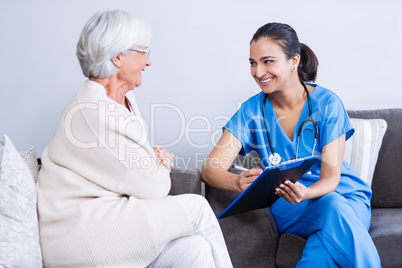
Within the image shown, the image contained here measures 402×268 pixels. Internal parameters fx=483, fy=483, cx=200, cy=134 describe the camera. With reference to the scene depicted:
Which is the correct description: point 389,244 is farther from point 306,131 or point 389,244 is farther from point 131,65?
point 131,65

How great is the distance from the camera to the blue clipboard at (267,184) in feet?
5.20

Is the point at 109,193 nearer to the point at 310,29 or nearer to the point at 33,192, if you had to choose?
the point at 33,192

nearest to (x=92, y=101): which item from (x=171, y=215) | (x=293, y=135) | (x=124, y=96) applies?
(x=124, y=96)

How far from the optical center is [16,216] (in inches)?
58.1

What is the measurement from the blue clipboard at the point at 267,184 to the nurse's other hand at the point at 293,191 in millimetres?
21

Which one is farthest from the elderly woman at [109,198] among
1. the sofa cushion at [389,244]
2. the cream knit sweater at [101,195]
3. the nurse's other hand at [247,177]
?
the sofa cushion at [389,244]

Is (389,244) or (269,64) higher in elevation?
(269,64)

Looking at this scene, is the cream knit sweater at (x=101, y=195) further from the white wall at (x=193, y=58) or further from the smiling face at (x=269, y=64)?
the white wall at (x=193, y=58)

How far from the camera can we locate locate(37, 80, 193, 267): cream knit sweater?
1.50 m

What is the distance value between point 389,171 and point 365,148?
0.18m

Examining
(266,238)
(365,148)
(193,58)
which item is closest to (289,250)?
(266,238)

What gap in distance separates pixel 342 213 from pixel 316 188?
0.15 meters

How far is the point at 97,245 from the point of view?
150cm

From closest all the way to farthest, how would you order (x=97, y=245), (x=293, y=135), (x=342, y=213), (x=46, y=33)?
(x=97, y=245), (x=342, y=213), (x=293, y=135), (x=46, y=33)
